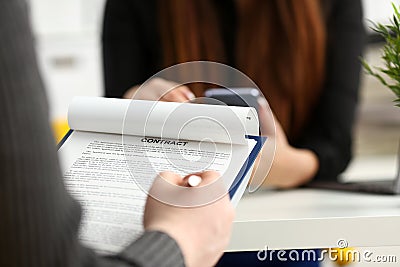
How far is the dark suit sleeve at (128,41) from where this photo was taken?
1.39 metres

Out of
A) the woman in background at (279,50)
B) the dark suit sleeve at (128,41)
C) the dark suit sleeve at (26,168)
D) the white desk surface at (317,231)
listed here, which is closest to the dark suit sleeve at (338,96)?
the woman in background at (279,50)

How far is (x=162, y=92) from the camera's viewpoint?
77 cm

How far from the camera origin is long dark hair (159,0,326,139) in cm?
133

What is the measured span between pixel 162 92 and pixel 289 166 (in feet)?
1.47

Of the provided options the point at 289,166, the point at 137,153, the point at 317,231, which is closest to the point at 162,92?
the point at 137,153

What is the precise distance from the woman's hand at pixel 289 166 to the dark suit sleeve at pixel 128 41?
364mm

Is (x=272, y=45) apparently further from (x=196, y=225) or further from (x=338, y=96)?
(x=196, y=225)

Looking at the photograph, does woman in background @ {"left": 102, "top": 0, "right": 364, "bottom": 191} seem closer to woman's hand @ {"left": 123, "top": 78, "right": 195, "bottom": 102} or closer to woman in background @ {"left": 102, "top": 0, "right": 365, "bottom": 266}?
woman in background @ {"left": 102, "top": 0, "right": 365, "bottom": 266}

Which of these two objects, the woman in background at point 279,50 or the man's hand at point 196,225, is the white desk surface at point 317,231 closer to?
the man's hand at point 196,225

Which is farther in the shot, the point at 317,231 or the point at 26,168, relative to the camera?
the point at 317,231

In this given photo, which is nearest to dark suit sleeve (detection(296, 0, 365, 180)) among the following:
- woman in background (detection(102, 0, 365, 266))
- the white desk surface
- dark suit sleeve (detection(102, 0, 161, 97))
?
woman in background (detection(102, 0, 365, 266))

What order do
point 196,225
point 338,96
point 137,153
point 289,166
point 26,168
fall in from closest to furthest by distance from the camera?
point 26,168 → point 196,225 → point 137,153 → point 289,166 → point 338,96

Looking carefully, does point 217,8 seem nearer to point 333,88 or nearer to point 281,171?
point 333,88

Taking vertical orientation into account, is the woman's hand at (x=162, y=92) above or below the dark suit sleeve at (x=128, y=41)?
above
